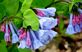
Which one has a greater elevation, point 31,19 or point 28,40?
point 31,19

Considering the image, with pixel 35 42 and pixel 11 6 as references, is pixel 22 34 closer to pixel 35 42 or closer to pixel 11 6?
pixel 35 42

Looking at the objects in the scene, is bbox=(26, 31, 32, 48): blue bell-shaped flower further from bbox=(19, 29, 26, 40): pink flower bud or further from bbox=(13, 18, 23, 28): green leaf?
bbox=(13, 18, 23, 28): green leaf

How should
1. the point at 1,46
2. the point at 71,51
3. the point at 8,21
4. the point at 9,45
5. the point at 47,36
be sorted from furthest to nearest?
the point at 71,51 → the point at 9,45 → the point at 1,46 → the point at 8,21 → the point at 47,36

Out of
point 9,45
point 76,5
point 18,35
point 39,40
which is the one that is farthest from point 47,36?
point 9,45

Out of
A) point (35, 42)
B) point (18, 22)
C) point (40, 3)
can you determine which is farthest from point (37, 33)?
point (40, 3)

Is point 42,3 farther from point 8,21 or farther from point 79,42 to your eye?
point 79,42

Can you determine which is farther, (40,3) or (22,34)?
(40,3)

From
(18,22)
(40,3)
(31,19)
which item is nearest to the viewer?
(31,19)

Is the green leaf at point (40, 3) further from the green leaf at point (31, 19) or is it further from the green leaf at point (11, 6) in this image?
the green leaf at point (31, 19)
